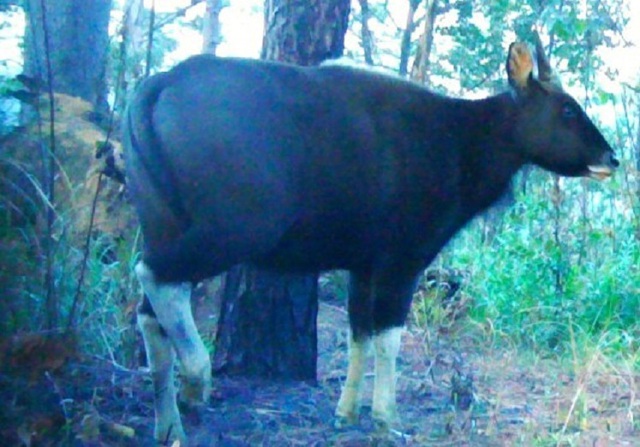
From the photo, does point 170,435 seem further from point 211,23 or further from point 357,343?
point 211,23

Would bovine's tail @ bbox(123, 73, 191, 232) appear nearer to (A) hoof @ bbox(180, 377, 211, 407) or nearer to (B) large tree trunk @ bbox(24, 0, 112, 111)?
(A) hoof @ bbox(180, 377, 211, 407)

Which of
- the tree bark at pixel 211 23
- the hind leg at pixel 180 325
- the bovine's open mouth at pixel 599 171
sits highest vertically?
the tree bark at pixel 211 23

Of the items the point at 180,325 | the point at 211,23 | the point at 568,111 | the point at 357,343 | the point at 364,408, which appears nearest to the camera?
the point at 180,325

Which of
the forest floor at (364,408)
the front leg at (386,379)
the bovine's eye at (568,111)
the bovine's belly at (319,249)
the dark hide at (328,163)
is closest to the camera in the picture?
the forest floor at (364,408)

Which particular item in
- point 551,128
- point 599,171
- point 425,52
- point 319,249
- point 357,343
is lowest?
point 357,343

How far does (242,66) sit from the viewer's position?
5742 millimetres

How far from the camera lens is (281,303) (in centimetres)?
698

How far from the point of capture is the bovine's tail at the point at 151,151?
5.28 meters

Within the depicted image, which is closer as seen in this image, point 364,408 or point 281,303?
point 364,408

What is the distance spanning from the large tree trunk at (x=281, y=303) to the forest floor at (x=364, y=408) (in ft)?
0.54

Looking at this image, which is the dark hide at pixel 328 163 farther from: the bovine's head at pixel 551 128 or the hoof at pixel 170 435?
the hoof at pixel 170 435

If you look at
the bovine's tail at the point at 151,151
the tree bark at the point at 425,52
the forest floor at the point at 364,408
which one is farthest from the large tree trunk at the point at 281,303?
the tree bark at the point at 425,52

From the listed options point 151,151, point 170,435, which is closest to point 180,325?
point 170,435

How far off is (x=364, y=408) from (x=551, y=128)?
86.0 inches
